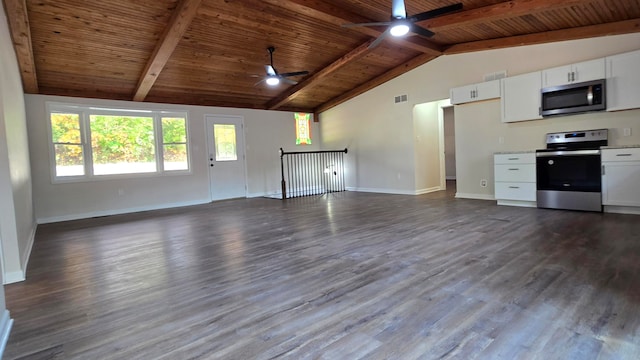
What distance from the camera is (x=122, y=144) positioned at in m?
6.62

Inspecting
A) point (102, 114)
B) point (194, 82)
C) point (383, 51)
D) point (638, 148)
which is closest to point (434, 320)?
point (638, 148)

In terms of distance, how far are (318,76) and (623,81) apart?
496 centimetres

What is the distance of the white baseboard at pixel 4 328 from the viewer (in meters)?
1.78

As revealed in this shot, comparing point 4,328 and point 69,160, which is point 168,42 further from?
point 4,328

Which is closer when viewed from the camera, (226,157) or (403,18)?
(403,18)

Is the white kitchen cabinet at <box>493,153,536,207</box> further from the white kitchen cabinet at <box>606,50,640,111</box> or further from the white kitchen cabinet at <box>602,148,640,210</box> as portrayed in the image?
the white kitchen cabinet at <box>606,50,640,111</box>

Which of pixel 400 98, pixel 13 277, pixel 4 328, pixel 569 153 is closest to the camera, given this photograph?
pixel 4 328

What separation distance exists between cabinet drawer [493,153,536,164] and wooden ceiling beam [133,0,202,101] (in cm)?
510

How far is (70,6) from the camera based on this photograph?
160 inches

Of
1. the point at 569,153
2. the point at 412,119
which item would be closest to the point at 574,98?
the point at 569,153

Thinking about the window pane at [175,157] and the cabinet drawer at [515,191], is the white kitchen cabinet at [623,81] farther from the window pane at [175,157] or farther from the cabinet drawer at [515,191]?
the window pane at [175,157]

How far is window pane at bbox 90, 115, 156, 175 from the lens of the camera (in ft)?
20.8

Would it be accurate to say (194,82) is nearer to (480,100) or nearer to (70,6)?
(70,6)

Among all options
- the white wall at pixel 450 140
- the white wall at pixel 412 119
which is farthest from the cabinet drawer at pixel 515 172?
the white wall at pixel 450 140
